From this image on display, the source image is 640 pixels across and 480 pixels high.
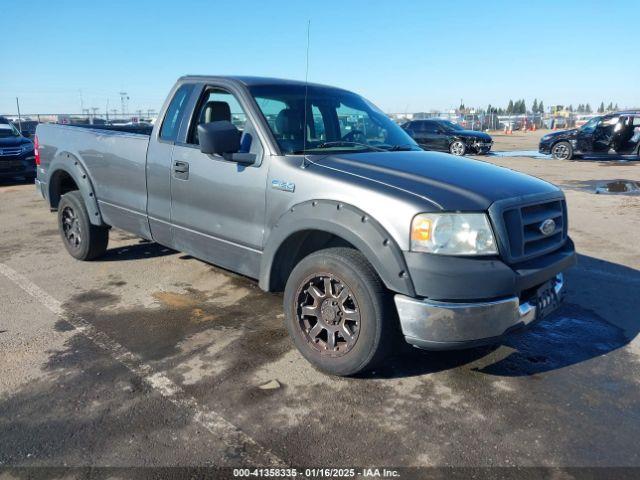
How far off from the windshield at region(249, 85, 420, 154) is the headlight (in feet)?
4.11

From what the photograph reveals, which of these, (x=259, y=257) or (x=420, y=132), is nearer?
(x=259, y=257)

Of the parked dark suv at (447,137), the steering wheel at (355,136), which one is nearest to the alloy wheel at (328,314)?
the steering wheel at (355,136)

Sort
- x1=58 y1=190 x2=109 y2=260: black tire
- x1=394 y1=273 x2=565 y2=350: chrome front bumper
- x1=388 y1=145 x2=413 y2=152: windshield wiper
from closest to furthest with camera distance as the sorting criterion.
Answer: x1=394 y1=273 x2=565 y2=350: chrome front bumper
x1=388 y1=145 x2=413 y2=152: windshield wiper
x1=58 y1=190 x2=109 y2=260: black tire

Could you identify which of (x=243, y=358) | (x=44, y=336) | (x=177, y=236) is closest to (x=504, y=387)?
(x=243, y=358)

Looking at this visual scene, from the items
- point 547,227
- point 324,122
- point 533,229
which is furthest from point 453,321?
point 324,122

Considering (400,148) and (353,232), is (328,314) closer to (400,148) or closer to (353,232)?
(353,232)

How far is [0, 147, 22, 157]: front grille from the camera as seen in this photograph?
12672 mm

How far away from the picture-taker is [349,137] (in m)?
4.29

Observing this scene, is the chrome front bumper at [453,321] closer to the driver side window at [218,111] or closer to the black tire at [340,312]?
the black tire at [340,312]

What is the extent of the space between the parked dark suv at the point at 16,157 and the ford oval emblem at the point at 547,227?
517 inches

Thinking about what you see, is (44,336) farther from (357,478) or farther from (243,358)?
(357,478)

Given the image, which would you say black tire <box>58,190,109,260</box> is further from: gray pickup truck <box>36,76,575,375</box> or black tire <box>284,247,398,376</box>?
black tire <box>284,247,398,376</box>

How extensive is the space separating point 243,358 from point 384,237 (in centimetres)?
142

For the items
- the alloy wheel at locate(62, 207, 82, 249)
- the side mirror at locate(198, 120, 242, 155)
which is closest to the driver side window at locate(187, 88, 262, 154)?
the side mirror at locate(198, 120, 242, 155)
